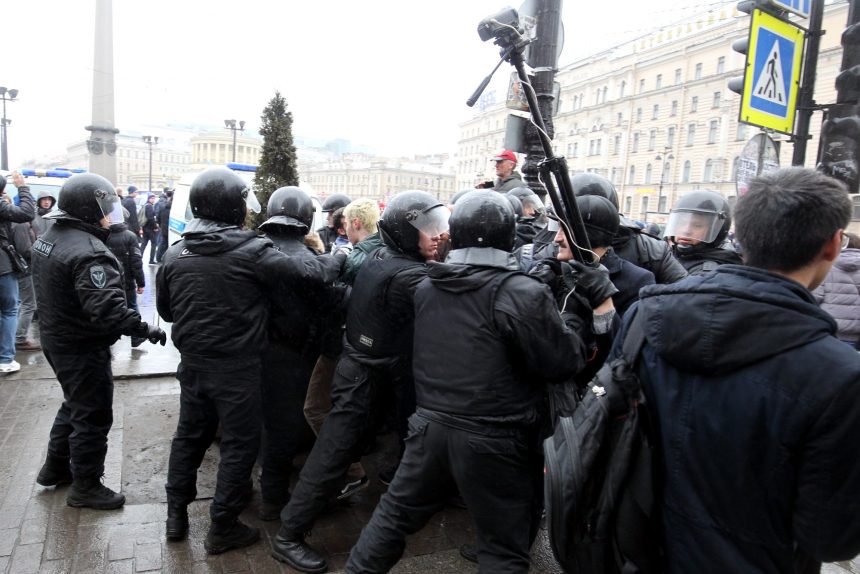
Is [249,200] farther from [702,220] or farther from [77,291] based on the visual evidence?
[702,220]

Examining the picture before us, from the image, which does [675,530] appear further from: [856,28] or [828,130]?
[856,28]

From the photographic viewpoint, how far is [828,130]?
527 centimetres

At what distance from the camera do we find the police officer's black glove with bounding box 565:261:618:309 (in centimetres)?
267

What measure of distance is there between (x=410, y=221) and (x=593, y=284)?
114cm

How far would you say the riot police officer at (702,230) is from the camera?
3723 millimetres

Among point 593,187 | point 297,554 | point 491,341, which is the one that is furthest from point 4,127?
point 491,341

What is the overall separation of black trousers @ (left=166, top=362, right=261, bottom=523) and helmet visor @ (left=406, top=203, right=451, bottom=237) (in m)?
1.29

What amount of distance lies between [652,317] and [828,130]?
4.79m

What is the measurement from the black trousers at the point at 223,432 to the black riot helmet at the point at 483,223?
5.20ft

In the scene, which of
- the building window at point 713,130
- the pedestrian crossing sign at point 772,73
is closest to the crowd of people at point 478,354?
the pedestrian crossing sign at point 772,73

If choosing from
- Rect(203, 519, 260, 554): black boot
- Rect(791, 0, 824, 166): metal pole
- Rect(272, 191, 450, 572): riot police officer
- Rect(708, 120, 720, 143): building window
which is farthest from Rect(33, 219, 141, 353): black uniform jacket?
Rect(708, 120, 720, 143): building window

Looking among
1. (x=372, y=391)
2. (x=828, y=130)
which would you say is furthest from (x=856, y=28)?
(x=372, y=391)

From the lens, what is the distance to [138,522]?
376 centimetres

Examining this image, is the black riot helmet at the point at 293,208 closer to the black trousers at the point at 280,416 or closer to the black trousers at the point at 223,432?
the black trousers at the point at 280,416
